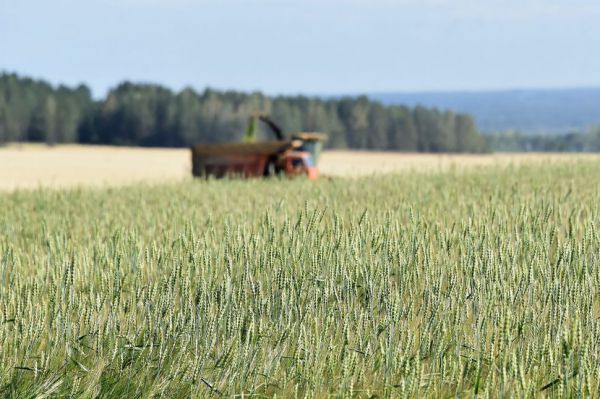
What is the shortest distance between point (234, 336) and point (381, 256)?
48.9 inches

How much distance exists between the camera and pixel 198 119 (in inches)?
2378

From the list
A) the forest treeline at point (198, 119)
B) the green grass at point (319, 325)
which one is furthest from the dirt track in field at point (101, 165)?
the green grass at point (319, 325)

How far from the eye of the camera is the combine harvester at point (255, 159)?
1401 cm

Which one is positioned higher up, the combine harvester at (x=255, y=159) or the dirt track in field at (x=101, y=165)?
the combine harvester at (x=255, y=159)

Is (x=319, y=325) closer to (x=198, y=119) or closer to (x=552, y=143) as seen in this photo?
(x=198, y=119)

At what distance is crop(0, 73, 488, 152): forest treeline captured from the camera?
2351 inches

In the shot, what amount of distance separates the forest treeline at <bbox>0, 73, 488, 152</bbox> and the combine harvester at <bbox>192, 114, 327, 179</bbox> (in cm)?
4374

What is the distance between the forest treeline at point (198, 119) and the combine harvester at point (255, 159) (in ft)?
143

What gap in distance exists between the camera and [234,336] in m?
3.49

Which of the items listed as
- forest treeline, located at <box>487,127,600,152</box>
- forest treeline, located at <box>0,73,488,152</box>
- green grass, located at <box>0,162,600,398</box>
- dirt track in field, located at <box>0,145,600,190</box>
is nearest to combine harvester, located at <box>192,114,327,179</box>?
green grass, located at <box>0,162,600,398</box>

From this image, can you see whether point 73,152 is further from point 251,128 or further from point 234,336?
point 234,336

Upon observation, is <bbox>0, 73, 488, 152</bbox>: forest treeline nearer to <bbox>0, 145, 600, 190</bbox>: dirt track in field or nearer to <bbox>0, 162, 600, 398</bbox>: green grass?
<bbox>0, 145, 600, 190</bbox>: dirt track in field

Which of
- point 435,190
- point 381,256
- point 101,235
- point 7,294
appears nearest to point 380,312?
point 381,256

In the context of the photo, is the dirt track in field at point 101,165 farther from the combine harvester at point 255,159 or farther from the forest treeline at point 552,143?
the forest treeline at point 552,143
